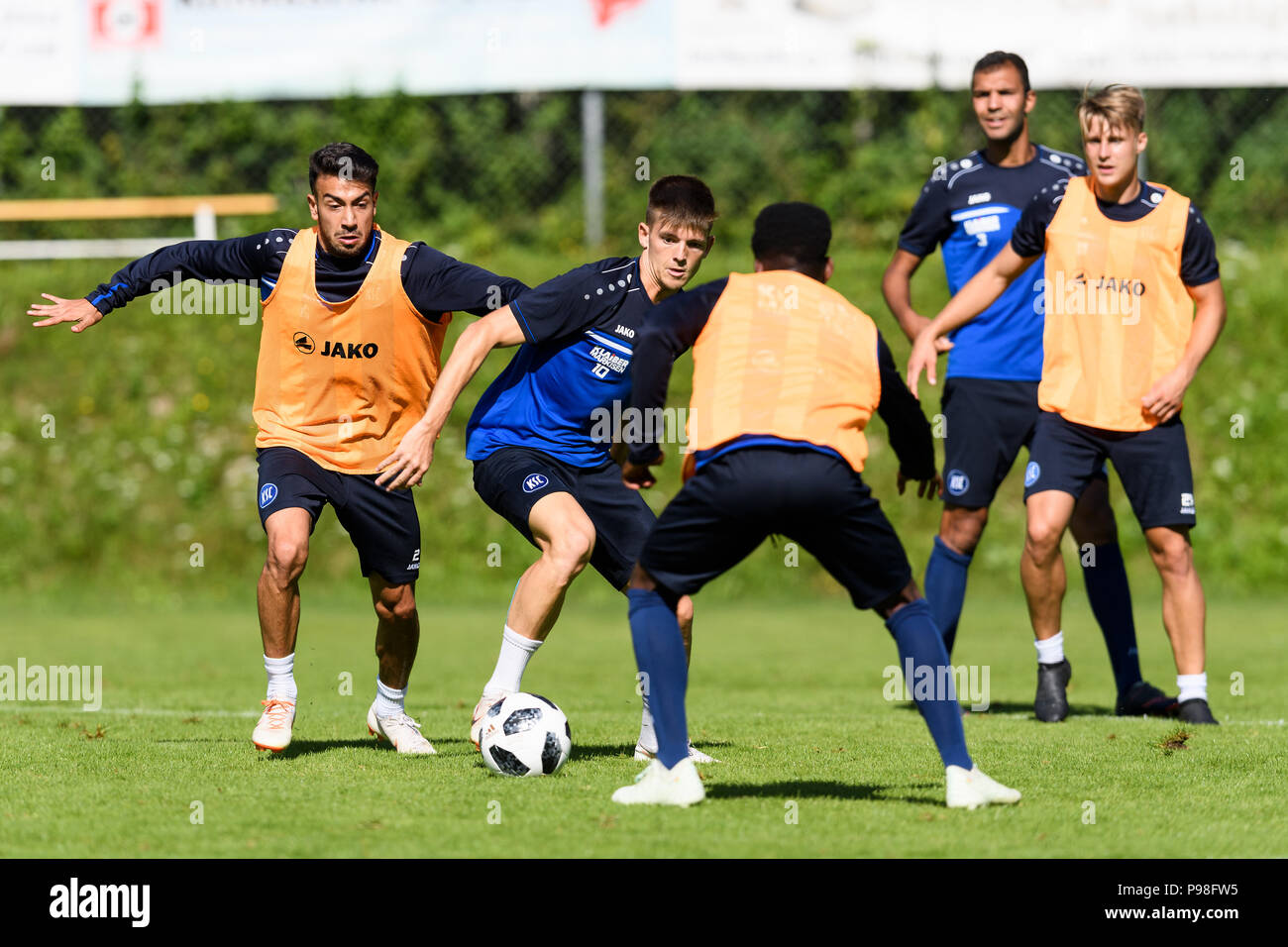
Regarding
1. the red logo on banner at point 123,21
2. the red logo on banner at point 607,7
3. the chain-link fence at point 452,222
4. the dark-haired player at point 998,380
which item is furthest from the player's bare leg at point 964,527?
the red logo on banner at point 123,21

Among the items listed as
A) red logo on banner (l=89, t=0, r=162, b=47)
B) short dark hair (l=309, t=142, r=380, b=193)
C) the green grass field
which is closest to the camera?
the green grass field

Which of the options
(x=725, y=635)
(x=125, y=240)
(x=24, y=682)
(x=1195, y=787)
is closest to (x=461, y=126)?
(x=125, y=240)

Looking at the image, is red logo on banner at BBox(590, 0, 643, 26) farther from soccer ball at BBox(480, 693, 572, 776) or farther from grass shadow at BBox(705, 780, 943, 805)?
grass shadow at BBox(705, 780, 943, 805)

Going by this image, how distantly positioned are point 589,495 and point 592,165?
36.5 feet

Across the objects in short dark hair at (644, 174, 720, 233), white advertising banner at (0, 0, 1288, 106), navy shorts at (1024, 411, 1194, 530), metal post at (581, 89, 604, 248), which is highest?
white advertising banner at (0, 0, 1288, 106)

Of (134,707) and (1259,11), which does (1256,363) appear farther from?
(134,707)

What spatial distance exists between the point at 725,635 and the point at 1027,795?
24.0ft

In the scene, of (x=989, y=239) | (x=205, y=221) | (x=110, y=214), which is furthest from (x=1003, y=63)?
(x=110, y=214)

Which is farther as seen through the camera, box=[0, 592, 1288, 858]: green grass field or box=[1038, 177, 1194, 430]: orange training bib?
box=[1038, 177, 1194, 430]: orange training bib

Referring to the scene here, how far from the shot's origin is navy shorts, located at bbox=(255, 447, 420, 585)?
257 inches

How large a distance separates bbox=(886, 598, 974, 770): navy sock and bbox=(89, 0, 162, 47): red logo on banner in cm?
1473

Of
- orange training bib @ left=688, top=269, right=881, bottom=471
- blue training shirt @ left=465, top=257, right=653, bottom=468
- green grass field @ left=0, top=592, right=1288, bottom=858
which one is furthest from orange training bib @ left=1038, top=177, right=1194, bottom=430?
orange training bib @ left=688, top=269, right=881, bottom=471

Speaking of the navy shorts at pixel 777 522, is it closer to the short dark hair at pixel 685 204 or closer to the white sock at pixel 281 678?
the short dark hair at pixel 685 204
